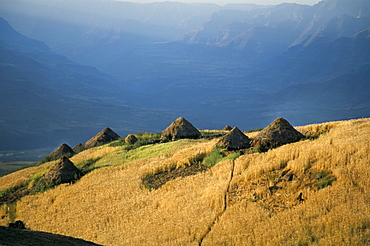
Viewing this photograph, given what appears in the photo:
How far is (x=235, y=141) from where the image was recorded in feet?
59.7

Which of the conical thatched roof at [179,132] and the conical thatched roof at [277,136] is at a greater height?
the conical thatched roof at [179,132]

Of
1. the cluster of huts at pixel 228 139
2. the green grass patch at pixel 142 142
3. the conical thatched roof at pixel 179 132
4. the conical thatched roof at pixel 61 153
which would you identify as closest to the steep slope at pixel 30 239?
the cluster of huts at pixel 228 139

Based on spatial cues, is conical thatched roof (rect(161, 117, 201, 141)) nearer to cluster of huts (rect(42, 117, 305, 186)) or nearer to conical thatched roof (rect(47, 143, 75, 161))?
cluster of huts (rect(42, 117, 305, 186))

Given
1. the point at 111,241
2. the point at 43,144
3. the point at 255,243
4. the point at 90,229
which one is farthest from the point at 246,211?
the point at 43,144

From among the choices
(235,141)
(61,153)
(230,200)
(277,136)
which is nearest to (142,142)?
(61,153)

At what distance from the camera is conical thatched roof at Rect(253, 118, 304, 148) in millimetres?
17000

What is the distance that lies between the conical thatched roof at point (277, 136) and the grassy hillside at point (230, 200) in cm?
122

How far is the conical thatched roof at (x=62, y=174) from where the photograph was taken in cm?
2091

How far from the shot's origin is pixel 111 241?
11.9 metres

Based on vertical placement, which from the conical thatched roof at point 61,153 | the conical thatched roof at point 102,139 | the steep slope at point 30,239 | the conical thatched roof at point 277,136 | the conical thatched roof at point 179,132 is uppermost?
the conical thatched roof at point 102,139

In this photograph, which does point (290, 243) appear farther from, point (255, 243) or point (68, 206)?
point (68, 206)

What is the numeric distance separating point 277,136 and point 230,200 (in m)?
5.49

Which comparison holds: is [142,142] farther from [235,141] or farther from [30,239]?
[30,239]

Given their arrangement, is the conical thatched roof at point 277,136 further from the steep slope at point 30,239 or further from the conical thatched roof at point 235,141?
the steep slope at point 30,239
